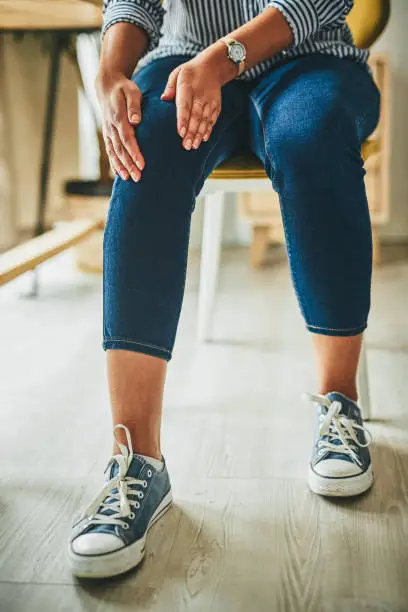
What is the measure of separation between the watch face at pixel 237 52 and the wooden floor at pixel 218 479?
527 mm

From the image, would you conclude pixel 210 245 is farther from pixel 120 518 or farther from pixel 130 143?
pixel 120 518

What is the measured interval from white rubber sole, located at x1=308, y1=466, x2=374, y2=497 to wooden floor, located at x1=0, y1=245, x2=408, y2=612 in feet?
0.04

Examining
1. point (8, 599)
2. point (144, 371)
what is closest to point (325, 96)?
point (144, 371)

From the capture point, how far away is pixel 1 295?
193 centimetres

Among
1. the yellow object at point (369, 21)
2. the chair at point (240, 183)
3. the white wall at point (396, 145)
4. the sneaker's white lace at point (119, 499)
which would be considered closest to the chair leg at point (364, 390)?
the chair at point (240, 183)

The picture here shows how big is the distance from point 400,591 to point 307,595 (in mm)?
88

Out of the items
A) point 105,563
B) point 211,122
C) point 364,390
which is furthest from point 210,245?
point 105,563

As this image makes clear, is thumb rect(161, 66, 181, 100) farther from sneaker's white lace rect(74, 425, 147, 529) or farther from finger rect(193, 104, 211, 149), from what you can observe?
sneaker's white lace rect(74, 425, 147, 529)

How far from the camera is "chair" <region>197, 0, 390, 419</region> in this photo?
38.4 inches

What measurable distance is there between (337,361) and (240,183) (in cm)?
30

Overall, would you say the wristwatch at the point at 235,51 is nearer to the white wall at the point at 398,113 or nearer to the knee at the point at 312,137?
the knee at the point at 312,137

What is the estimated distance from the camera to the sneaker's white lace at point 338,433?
2.79 feet

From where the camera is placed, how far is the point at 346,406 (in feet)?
2.94

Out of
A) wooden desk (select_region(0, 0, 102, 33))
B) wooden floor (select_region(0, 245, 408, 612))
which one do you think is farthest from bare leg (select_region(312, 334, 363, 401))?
wooden desk (select_region(0, 0, 102, 33))
